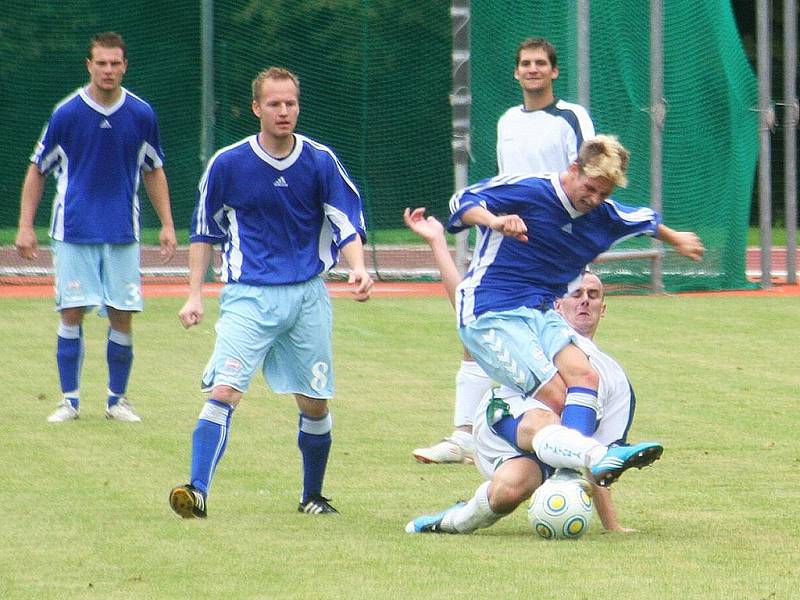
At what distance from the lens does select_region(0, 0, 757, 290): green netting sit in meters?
17.0

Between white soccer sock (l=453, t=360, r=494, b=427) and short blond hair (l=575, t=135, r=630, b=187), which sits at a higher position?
short blond hair (l=575, t=135, r=630, b=187)

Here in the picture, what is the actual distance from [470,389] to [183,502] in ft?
7.04

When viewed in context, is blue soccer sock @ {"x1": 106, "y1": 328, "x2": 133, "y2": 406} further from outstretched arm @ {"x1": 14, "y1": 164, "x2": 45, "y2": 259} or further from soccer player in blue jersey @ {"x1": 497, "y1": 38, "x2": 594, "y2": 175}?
soccer player in blue jersey @ {"x1": 497, "y1": 38, "x2": 594, "y2": 175}

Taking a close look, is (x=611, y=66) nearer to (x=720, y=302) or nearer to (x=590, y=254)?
(x=720, y=302)

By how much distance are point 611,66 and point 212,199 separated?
35.0 feet

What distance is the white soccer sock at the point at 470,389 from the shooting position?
26.7 feet

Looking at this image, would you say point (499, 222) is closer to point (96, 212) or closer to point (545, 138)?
point (545, 138)

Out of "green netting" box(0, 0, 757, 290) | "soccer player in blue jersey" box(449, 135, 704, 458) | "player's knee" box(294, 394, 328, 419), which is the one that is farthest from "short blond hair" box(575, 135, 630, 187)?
"green netting" box(0, 0, 757, 290)

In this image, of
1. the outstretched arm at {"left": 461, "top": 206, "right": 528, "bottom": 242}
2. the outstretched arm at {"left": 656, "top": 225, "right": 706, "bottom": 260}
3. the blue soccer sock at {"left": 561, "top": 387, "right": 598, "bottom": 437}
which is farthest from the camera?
the outstretched arm at {"left": 656, "top": 225, "right": 706, "bottom": 260}

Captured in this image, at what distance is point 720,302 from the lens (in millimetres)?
15570

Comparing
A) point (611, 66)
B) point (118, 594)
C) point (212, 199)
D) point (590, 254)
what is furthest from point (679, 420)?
point (611, 66)

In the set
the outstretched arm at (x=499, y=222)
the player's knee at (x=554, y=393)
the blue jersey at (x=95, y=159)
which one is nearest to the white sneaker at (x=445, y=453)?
the player's knee at (x=554, y=393)

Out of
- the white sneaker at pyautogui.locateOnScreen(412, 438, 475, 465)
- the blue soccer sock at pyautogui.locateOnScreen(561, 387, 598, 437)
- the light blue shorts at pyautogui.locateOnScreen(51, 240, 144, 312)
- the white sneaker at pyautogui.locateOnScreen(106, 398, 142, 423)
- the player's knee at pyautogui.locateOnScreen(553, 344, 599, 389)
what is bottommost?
the white sneaker at pyautogui.locateOnScreen(412, 438, 475, 465)

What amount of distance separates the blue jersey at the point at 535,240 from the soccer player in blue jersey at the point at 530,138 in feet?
4.60
